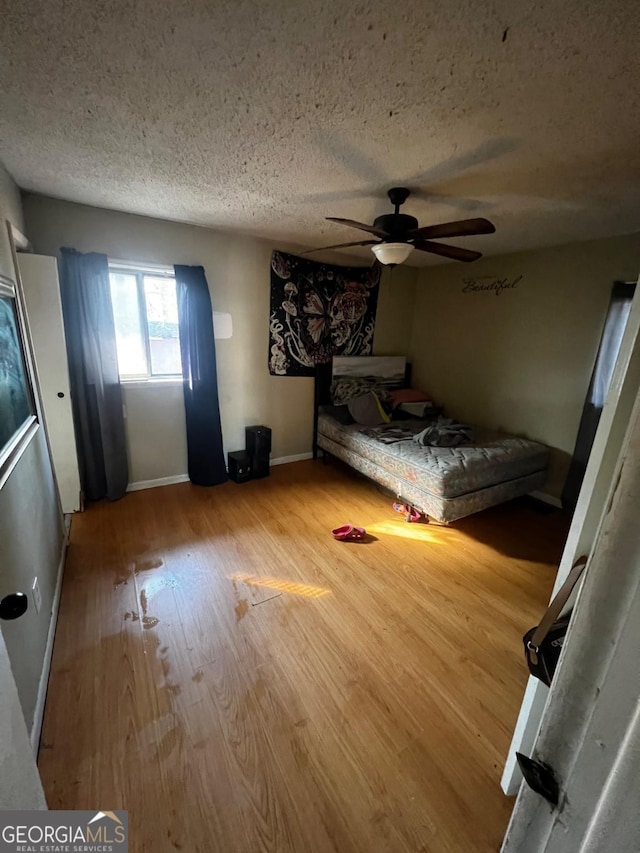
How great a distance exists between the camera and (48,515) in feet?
6.65

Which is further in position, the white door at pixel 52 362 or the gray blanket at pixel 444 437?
the gray blanket at pixel 444 437

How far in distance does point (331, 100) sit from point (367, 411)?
107 inches

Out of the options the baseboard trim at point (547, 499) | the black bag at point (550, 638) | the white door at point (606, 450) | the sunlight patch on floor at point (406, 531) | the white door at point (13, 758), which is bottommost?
the sunlight patch on floor at point (406, 531)

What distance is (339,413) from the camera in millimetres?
3811

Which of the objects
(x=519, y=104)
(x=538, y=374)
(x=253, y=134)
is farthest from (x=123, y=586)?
(x=538, y=374)

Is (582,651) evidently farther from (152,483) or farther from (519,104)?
(152,483)

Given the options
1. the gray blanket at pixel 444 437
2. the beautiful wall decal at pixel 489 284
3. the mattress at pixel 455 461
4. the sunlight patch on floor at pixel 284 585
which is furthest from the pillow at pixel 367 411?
the sunlight patch on floor at pixel 284 585

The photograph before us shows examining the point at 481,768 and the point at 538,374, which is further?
the point at 538,374

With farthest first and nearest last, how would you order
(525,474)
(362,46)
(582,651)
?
(525,474), (362,46), (582,651)

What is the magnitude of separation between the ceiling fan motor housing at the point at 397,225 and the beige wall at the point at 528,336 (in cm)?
191

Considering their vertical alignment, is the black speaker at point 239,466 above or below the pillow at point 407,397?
below

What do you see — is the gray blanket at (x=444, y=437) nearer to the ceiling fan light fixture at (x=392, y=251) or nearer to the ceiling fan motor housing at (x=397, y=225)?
the ceiling fan light fixture at (x=392, y=251)

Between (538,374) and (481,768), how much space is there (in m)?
3.04

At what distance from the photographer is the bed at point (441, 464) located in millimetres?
2510
